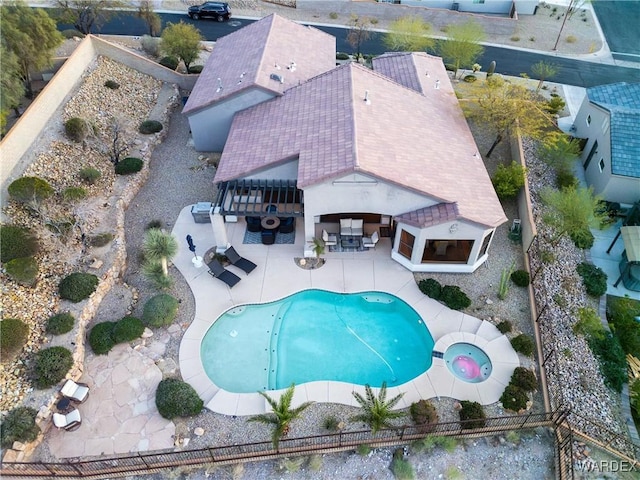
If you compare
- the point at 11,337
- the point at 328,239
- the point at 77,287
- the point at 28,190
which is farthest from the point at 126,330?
the point at 328,239

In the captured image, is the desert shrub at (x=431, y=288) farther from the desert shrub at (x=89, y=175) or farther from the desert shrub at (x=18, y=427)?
the desert shrub at (x=89, y=175)

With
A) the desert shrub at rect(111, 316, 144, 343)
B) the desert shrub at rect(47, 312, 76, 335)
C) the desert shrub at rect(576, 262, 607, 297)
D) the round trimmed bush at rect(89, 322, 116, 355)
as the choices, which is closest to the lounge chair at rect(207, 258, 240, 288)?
the desert shrub at rect(111, 316, 144, 343)

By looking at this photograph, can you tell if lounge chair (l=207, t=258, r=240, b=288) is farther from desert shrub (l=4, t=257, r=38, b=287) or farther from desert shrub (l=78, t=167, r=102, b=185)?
desert shrub (l=78, t=167, r=102, b=185)

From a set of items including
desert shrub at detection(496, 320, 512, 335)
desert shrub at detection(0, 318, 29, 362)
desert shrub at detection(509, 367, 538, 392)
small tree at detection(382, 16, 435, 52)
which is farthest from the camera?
small tree at detection(382, 16, 435, 52)

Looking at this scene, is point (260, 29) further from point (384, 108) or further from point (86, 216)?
point (86, 216)

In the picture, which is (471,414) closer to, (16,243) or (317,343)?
(317,343)

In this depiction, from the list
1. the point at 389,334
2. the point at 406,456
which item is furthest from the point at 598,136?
the point at 406,456
